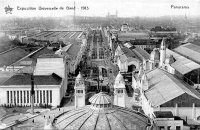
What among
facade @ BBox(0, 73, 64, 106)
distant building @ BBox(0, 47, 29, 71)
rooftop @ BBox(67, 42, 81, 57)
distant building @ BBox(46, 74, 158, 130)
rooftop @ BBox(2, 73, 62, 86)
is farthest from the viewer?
rooftop @ BBox(67, 42, 81, 57)

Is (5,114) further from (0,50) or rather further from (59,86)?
(0,50)

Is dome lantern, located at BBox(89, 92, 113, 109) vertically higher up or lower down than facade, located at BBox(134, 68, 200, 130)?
higher up

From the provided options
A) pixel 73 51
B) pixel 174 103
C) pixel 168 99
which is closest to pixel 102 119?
pixel 168 99

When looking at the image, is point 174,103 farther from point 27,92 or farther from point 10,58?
point 10,58

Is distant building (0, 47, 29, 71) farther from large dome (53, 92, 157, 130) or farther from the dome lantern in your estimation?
the dome lantern

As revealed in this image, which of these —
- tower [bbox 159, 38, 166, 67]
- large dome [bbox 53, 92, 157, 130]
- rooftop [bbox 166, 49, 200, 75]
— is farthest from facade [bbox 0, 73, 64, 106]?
rooftop [bbox 166, 49, 200, 75]

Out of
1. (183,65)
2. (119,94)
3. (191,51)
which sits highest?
(191,51)

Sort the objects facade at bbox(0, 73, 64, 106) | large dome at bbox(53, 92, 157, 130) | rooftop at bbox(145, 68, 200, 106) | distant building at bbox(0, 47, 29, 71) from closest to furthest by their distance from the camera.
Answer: large dome at bbox(53, 92, 157, 130) < rooftop at bbox(145, 68, 200, 106) < facade at bbox(0, 73, 64, 106) < distant building at bbox(0, 47, 29, 71)

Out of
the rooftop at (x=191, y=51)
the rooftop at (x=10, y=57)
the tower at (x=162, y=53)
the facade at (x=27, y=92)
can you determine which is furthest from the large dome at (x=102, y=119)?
the rooftop at (x=10, y=57)
